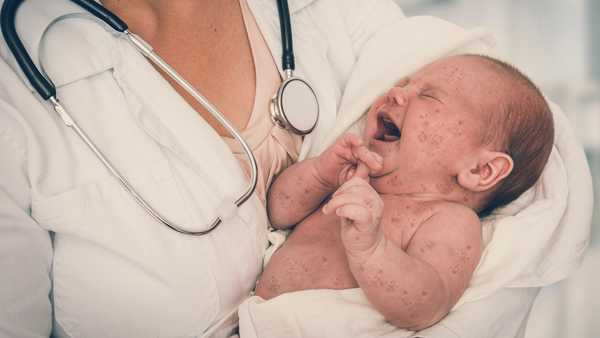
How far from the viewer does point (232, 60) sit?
91 cm

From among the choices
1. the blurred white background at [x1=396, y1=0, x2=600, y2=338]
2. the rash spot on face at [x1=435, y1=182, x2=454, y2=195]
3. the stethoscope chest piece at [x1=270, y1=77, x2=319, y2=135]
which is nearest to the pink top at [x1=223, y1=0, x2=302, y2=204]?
the stethoscope chest piece at [x1=270, y1=77, x2=319, y2=135]

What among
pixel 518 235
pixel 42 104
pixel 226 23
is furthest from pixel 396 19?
pixel 42 104

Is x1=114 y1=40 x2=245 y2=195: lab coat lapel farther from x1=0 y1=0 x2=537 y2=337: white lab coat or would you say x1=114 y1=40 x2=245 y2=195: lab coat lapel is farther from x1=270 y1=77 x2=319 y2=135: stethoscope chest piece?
x1=270 y1=77 x2=319 y2=135: stethoscope chest piece

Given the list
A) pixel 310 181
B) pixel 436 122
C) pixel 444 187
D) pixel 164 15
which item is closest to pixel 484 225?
pixel 444 187

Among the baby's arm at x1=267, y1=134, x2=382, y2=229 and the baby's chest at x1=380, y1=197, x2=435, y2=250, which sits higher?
the baby's arm at x1=267, y1=134, x2=382, y2=229

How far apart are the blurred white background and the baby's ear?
0.99 feet

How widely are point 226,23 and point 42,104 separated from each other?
378mm

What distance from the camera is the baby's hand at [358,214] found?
0.68 metres

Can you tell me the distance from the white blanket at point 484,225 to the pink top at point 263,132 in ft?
0.34

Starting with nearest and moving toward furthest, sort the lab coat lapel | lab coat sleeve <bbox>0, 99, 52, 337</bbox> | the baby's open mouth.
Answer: lab coat sleeve <bbox>0, 99, 52, 337</bbox>
the lab coat lapel
the baby's open mouth

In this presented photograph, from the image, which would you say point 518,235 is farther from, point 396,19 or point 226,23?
point 226,23

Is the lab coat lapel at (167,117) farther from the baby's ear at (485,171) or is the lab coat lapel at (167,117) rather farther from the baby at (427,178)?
the baby's ear at (485,171)

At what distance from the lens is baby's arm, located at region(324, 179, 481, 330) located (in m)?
0.70

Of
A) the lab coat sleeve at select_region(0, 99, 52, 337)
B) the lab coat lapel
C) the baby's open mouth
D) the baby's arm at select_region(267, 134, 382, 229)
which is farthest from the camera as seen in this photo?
the baby's open mouth
